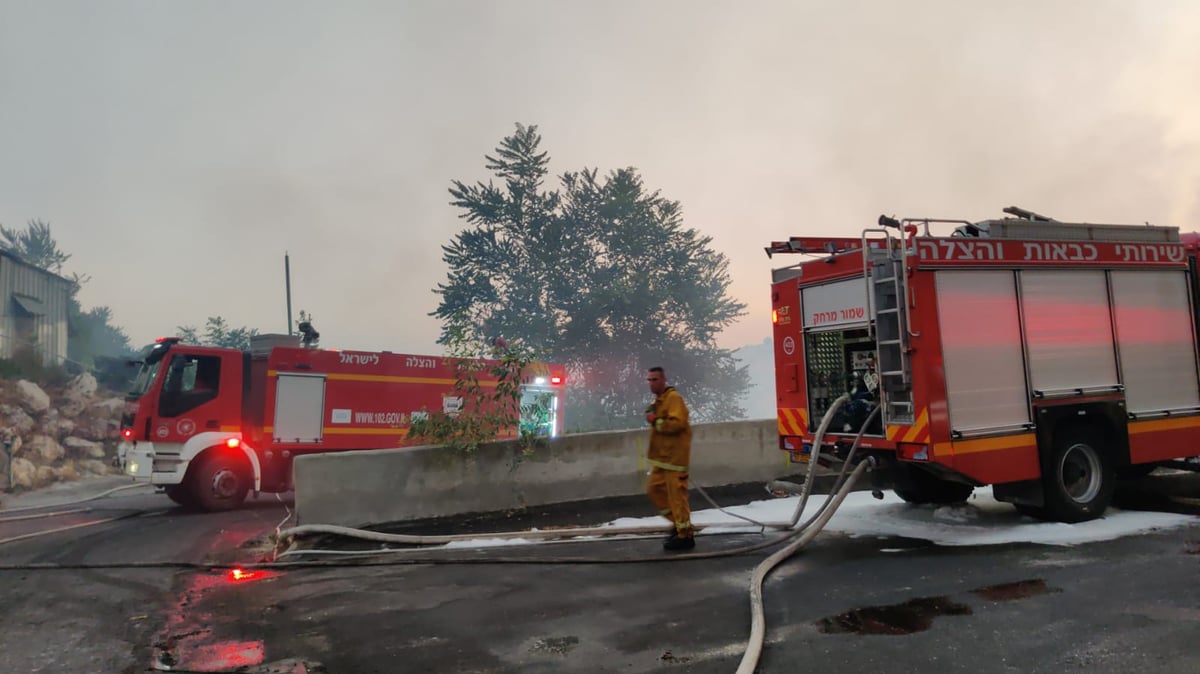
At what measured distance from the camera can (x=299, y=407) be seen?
11406mm

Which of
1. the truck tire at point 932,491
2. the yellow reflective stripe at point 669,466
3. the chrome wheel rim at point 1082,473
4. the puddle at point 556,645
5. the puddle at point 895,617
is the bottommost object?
the puddle at point 556,645

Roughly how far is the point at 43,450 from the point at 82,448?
4.50 ft

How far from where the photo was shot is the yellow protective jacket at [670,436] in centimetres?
655

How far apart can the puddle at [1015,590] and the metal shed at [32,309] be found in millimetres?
25529

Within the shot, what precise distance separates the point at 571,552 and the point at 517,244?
28.2m

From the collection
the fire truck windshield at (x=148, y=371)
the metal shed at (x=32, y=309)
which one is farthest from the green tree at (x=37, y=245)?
the fire truck windshield at (x=148, y=371)

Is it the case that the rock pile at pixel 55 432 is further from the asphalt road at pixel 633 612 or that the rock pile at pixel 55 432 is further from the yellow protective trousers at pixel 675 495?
the yellow protective trousers at pixel 675 495

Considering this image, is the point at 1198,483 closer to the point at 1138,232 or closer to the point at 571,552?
the point at 1138,232

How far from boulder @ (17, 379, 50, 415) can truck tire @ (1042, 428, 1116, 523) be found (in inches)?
853

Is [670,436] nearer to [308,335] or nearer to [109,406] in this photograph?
[308,335]

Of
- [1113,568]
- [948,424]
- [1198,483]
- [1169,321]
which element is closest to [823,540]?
[948,424]

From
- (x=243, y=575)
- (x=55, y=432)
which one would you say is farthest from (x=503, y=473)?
(x=55, y=432)

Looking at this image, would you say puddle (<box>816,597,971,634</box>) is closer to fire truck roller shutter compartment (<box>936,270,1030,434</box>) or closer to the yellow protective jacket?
fire truck roller shutter compartment (<box>936,270,1030,434</box>)

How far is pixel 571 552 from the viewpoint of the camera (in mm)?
6656
